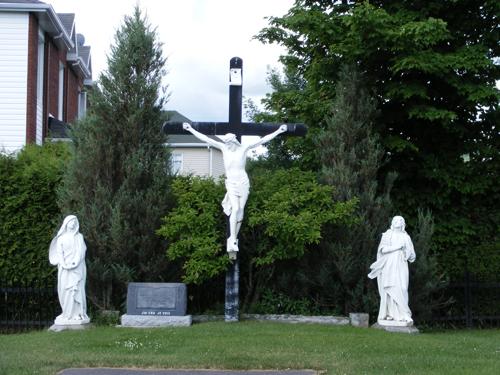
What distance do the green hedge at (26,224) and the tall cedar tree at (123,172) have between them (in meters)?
0.62

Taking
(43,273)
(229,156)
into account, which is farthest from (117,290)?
(229,156)

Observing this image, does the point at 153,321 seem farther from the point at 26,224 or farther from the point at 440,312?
the point at 440,312

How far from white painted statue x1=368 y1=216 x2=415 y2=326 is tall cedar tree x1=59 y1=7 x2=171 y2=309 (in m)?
3.90

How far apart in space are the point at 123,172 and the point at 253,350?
16.7ft

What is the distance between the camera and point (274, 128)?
11.7 meters

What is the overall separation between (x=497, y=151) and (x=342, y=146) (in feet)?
11.6

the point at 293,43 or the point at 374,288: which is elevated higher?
the point at 293,43

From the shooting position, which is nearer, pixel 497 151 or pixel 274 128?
pixel 274 128

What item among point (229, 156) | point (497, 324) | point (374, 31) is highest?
point (374, 31)

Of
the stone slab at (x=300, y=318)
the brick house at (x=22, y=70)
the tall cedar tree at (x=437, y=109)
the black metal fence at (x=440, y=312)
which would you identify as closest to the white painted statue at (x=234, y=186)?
the stone slab at (x=300, y=318)

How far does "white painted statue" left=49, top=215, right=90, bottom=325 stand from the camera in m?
10.9

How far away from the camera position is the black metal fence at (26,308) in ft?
40.0

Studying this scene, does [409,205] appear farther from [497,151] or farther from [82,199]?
[82,199]

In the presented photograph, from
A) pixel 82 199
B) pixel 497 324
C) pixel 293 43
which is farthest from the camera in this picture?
pixel 293 43
